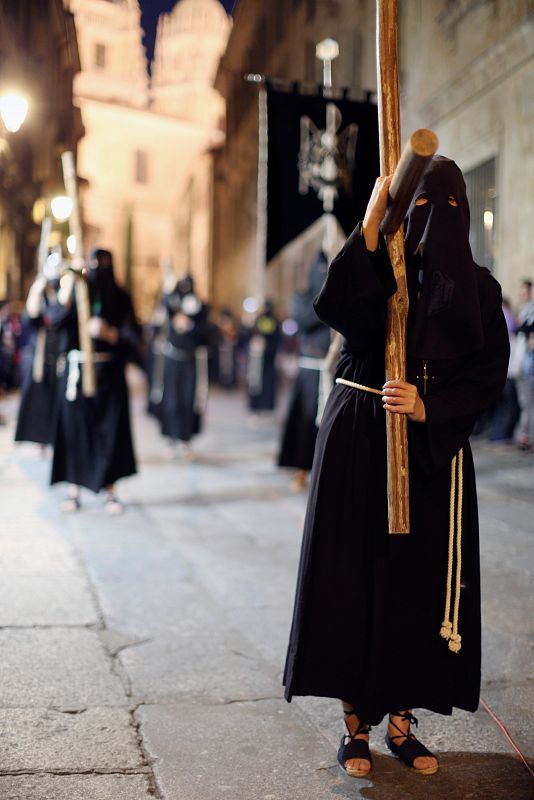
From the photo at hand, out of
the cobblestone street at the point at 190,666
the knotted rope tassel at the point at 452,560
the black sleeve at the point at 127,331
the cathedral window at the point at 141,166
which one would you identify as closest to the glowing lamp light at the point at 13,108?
the black sleeve at the point at 127,331

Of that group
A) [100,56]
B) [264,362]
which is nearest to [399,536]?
[264,362]

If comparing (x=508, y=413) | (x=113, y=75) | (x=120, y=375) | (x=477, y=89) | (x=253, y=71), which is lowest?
(x=508, y=413)

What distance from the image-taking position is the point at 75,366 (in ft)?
23.5

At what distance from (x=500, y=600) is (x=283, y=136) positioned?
4.96m

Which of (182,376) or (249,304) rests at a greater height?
(249,304)

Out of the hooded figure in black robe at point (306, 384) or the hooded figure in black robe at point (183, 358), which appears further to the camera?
the hooded figure in black robe at point (183, 358)

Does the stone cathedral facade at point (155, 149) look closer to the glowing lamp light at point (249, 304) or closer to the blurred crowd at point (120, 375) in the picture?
the glowing lamp light at point (249, 304)

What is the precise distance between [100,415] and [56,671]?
3651 millimetres

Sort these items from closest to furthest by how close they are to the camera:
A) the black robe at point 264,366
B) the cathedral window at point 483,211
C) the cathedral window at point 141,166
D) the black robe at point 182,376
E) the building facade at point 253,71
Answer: the black robe at point 182,376 → the cathedral window at point 483,211 → the black robe at point 264,366 → the building facade at point 253,71 → the cathedral window at point 141,166

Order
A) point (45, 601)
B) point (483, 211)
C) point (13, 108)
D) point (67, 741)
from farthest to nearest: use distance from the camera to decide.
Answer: point (483, 211), point (13, 108), point (45, 601), point (67, 741)

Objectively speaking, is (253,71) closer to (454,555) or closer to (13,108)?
(13,108)

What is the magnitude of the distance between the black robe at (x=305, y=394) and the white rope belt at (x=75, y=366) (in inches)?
77.4

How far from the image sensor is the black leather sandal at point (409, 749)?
3.04 metres

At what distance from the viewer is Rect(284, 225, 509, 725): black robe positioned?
2.92m
